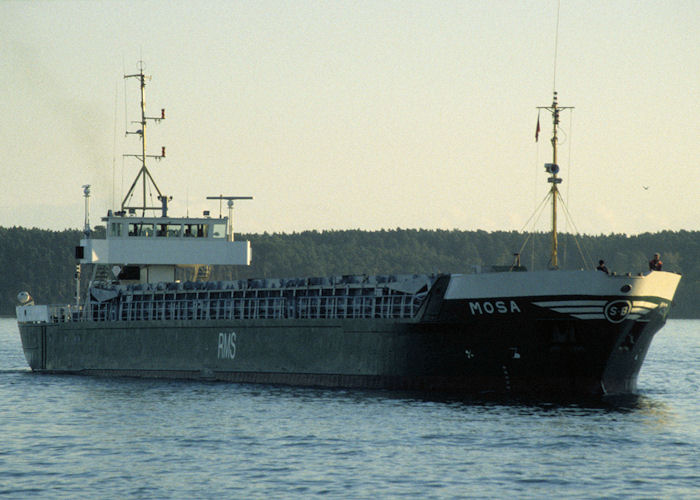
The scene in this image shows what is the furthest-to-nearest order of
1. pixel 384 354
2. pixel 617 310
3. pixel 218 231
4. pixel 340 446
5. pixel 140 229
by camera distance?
pixel 218 231
pixel 140 229
pixel 384 354
pixel 617 310
pixel 340 446

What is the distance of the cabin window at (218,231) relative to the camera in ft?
181

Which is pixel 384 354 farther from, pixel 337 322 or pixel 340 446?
pixel 340 446

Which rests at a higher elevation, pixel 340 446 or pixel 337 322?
pixel 337 322

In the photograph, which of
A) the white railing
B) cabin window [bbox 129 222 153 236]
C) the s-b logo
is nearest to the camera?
the s-b logo

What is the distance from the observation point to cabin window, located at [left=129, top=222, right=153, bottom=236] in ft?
179

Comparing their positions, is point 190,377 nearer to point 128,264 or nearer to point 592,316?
point 128,264

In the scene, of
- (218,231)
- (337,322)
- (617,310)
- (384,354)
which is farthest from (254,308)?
(617,310)

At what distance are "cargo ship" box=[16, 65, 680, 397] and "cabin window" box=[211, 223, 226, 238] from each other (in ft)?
0.17

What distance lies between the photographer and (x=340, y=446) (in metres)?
28.6

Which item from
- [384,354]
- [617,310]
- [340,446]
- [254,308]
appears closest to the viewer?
[340,446]

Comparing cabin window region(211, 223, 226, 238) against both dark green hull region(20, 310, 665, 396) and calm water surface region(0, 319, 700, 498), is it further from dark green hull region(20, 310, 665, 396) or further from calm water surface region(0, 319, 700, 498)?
calm water surface region(0, 319, 700, 498)

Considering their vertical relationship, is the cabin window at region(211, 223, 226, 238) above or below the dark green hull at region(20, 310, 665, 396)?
above

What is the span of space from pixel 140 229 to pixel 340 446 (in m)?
28.9

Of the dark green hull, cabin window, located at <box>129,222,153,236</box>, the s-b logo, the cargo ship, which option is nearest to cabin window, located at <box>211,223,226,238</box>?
the cargo ship
